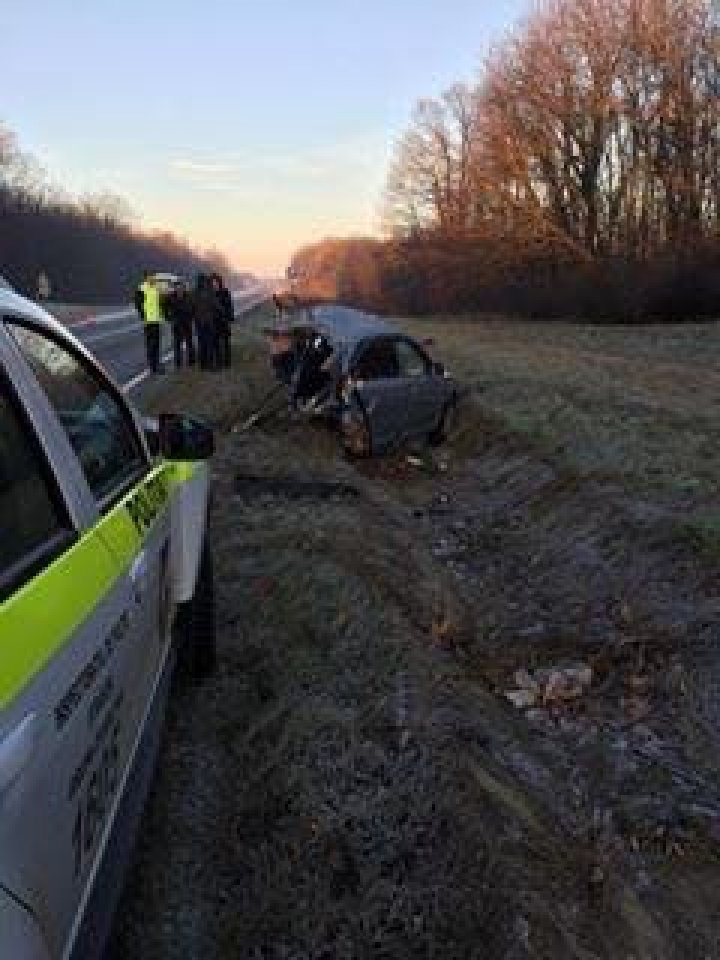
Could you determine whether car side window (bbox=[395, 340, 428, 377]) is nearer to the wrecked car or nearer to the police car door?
the wrecked car

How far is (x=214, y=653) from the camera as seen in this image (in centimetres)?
618

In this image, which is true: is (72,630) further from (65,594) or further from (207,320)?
(207,320)

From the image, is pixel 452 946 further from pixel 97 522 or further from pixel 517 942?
pixel 97 522

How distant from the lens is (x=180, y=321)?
22.9 meters

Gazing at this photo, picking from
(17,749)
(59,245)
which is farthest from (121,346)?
(59,245)

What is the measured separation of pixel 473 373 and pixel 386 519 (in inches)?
340

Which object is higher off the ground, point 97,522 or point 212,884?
point 97,522

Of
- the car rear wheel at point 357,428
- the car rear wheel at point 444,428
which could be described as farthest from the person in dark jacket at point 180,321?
the car rear wheel at point 357,428

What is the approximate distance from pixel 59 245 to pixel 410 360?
315 ft

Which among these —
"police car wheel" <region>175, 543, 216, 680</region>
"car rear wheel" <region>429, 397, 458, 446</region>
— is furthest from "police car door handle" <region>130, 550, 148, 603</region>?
"car rear wheel" <region>429, 397, 458, 446</region>

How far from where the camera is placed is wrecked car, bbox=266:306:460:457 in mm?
14422

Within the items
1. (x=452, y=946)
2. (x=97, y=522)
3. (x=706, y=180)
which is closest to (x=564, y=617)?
(x=452, y=946)

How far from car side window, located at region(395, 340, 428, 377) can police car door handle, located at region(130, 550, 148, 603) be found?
36.8 feet

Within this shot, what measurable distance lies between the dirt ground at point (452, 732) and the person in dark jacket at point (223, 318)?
9.71 meters
